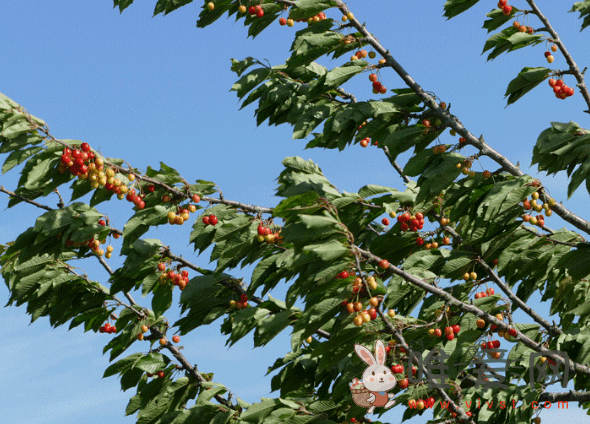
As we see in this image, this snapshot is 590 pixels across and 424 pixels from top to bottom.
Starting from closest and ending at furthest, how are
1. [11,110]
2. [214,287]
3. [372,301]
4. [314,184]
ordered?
[372,301], [314,184], [11,110], [214,287]

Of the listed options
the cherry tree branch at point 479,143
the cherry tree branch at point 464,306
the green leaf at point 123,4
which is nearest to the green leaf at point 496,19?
the cherry tree branch at point 479,143

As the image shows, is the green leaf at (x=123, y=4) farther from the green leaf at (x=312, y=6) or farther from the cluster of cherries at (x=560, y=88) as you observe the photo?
the cluster of cherries at (x=560, y=88)

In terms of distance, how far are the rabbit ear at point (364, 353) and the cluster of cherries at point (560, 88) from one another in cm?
328

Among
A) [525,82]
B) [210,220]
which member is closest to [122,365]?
[210,220]

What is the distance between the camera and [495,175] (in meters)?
5.21

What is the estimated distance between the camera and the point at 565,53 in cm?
580

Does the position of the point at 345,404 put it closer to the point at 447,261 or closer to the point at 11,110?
the point at 447,261

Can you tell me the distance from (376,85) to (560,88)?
1.76 metres

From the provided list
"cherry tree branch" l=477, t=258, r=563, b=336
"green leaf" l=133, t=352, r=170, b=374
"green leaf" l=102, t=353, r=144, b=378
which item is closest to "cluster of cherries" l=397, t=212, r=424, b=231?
"cherry tree branch" l=477, t=258, r=563, b=336

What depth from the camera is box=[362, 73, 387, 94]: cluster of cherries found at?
5969 millimetres

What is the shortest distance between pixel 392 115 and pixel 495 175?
107cm

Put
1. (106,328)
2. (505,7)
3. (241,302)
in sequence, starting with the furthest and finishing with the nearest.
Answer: (106,328), (241,302), (505,7)

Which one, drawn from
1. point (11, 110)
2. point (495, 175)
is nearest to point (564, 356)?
point (495, 175)

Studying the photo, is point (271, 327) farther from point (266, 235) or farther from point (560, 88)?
point (560, 88)
